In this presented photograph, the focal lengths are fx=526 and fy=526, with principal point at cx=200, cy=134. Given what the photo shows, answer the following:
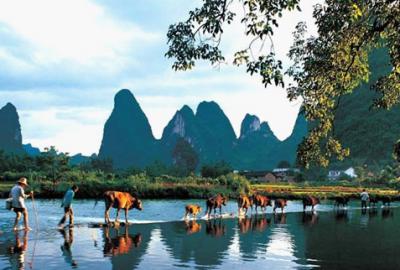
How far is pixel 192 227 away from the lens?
80.4ft

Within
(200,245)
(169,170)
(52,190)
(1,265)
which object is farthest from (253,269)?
(169,170)

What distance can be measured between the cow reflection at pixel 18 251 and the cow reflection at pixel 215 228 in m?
7.53

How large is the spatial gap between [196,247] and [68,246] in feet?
13.6

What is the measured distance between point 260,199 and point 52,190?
23207 millimetres

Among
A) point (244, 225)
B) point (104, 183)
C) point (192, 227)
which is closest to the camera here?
point (192, 227)

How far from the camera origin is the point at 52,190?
1981 inches

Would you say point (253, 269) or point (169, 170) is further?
point (169, 170)

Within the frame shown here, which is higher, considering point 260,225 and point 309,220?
point 309,220

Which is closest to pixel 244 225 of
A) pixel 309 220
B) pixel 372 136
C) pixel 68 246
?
pixel 309 220

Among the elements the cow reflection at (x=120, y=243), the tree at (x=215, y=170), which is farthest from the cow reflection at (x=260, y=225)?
the tree at (x=215, y=170)

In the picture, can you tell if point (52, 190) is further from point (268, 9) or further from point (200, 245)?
point (268, 9)

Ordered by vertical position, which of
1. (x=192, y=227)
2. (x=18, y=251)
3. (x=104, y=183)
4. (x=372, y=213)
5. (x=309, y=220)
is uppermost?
(x=104, y=183)

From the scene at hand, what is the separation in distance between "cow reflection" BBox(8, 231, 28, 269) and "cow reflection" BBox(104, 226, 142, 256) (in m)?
2.37

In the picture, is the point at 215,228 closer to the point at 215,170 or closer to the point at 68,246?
the point at 68,246
